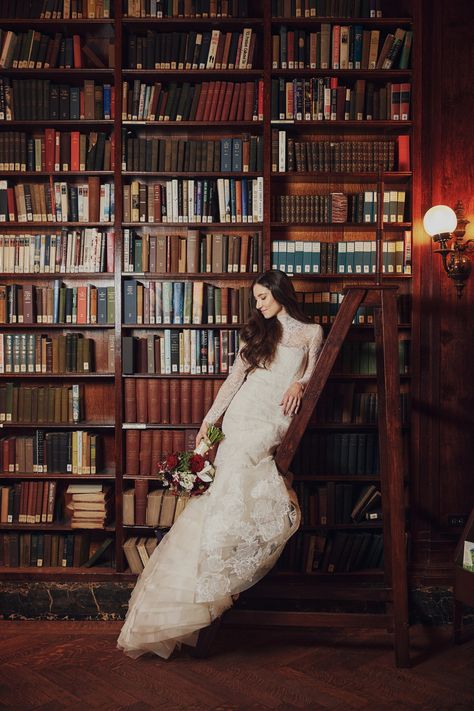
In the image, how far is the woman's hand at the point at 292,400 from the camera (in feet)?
10.9

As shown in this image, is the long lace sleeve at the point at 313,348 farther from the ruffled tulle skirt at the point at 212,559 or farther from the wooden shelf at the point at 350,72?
the wooden shelf at the point at 350,72

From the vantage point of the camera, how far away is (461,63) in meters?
3.87

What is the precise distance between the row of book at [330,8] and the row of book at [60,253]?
1646 mm

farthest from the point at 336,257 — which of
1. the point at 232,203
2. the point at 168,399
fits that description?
the point at 168,399

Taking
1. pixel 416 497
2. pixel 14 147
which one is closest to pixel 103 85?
pixel 14 147

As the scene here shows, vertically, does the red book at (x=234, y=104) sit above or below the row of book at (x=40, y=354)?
above

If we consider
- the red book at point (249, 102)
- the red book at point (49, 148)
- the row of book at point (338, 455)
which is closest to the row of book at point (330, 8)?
the red book at point (249, 102)

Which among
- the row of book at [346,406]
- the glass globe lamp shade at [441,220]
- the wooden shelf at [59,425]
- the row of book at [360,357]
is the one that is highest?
the glass globe lamp shade at [441,220]

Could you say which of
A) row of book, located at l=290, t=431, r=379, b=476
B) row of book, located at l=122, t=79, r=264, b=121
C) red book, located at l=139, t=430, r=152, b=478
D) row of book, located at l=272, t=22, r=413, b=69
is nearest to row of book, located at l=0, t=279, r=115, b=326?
red book, located at l=139, t=430, r=152, b=478

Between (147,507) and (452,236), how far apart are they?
2342mm

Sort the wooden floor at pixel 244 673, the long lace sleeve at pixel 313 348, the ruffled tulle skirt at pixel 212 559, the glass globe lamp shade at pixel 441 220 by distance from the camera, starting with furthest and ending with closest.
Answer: the glass globe lamp shade at pixel 441 220, the long lace sleeve at pixel 313 348, the ruffled tulle skirt at pixel 212 559, the wooden floor at pixel 244 673

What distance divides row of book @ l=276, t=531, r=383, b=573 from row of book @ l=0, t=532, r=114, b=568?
3.65 ft

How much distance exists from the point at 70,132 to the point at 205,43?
3.14 feet

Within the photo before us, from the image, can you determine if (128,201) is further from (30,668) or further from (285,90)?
(30,668)
